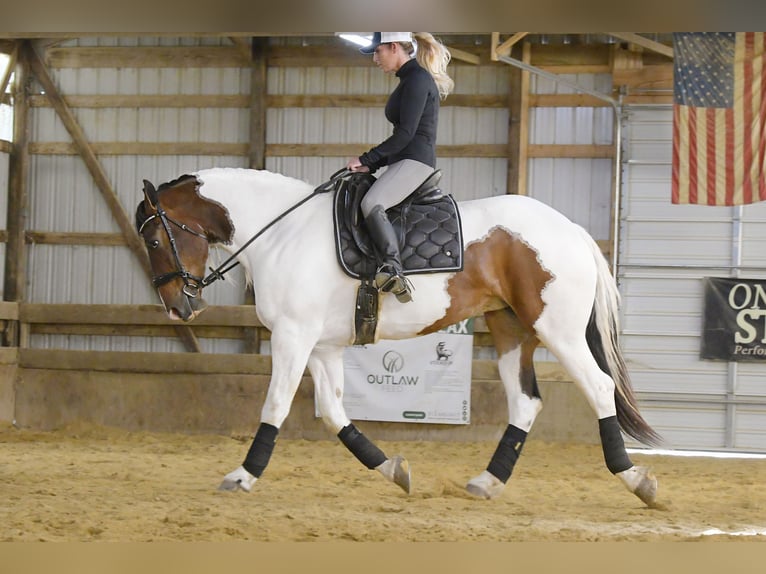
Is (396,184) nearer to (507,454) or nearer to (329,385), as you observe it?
(329,385)

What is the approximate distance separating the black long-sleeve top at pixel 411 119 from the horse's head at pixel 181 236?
0.98 meters

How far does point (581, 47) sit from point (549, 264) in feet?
16.8

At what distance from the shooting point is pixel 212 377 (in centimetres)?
929

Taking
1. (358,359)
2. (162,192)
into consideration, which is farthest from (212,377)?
(162,192)

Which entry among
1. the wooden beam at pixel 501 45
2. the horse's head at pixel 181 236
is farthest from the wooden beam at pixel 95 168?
the horse's head at pixel 181 236

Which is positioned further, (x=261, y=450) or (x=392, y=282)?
(x=261, y=450)

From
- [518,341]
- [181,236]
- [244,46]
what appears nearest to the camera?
[181,236]

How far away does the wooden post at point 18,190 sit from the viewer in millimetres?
10070

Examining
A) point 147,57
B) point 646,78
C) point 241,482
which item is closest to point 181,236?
point 241,482

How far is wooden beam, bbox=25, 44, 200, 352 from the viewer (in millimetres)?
9875

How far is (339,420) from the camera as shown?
5.09 meters

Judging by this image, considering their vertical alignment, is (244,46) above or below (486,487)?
above

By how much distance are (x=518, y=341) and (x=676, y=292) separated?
454 centimetres

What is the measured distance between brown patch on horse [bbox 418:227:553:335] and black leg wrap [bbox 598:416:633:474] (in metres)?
0.67
